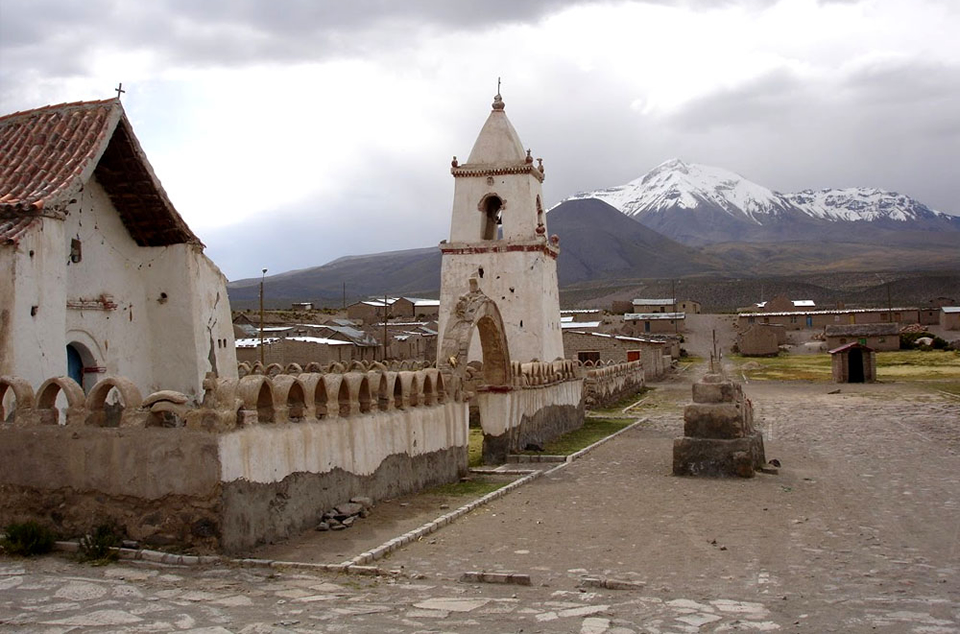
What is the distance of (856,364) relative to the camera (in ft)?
141

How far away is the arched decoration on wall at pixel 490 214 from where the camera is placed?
3000cm

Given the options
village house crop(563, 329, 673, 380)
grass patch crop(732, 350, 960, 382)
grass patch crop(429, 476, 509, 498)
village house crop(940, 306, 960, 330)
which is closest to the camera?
grass patch crop(429, 476, 509, 498)

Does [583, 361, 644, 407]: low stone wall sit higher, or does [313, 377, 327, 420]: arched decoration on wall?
[313, 377, 327, 420]: arched decoration on wall

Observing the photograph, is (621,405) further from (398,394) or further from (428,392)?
(398,394)

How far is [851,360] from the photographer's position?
42969 mm

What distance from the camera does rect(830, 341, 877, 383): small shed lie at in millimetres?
42719

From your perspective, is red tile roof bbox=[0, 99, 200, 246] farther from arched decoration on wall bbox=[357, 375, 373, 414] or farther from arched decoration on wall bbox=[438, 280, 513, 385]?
arched decoration on wall bbox=[438, 280, 513, 385]

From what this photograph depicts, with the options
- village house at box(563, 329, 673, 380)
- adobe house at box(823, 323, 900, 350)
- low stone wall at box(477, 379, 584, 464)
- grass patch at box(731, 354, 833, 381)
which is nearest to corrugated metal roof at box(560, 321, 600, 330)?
grass patch at box(731, 354, 833, 381)

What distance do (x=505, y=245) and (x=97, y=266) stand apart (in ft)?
56.4

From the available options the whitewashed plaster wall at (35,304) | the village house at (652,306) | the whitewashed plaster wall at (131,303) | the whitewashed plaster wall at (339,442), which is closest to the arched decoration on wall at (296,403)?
the whitewashed plaster wall at (339,442)

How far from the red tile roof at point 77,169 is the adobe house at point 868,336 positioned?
52.5 metres

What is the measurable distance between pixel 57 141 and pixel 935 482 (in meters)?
13.2

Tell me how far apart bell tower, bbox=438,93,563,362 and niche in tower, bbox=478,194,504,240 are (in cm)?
3

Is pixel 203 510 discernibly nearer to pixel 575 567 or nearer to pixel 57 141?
pixel 575 567
